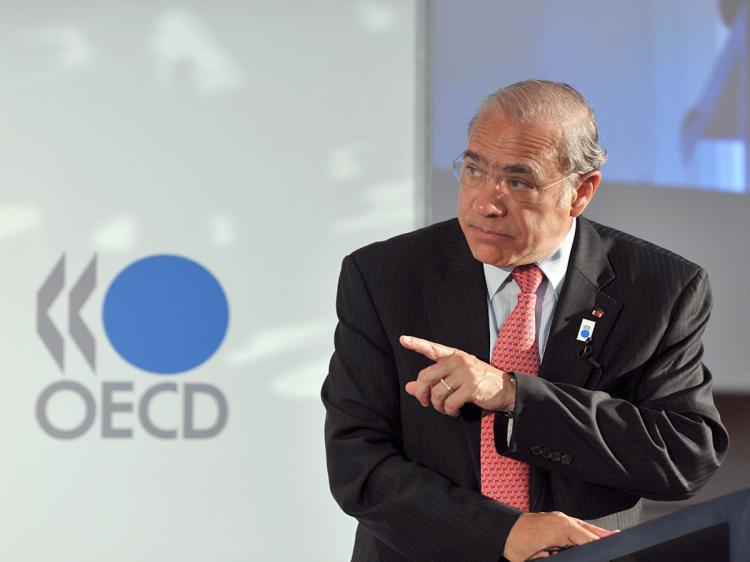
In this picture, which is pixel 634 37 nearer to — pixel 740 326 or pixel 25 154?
pixel 740 326

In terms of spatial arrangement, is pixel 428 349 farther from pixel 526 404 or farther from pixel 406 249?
pixel 406 249

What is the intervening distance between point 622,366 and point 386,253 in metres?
0.41

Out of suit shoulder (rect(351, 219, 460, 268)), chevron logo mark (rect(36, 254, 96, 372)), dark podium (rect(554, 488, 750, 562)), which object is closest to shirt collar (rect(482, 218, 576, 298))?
suit shoulder (rect(351, 219, 460, 268))

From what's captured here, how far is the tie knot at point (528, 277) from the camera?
1785 millimetres

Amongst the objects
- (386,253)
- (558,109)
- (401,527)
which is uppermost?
(558,109)

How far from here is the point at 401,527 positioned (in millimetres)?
1676

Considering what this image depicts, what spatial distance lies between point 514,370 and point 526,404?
0.12 metres

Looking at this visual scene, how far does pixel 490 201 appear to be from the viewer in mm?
1699

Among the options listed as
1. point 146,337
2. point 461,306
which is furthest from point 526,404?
point 146,337

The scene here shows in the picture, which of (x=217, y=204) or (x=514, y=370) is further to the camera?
(x=217, y=204)

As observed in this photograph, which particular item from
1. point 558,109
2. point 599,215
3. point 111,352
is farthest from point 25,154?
point 558,109

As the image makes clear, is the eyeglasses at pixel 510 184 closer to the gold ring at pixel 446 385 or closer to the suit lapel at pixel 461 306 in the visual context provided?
the suit lapel at pixel 461 306

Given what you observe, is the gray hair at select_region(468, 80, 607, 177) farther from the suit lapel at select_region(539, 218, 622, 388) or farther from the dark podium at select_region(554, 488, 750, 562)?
the dark podium at select_region(554, 488, 750, 562)

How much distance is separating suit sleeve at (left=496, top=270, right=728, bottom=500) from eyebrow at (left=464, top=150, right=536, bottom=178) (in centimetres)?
30
